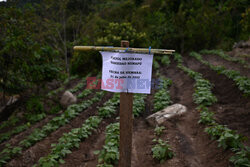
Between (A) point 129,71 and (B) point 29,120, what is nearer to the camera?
(A) point 129,71

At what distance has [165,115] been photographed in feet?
19.7

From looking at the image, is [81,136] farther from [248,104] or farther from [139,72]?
[248,104]

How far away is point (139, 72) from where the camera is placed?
2.79 m

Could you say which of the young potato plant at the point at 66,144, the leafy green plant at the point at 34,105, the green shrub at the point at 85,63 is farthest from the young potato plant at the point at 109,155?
the green shrub at the point at 85,63

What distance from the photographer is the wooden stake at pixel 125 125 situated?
2.90m

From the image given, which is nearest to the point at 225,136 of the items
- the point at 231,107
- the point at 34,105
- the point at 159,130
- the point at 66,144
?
the point at 159,130

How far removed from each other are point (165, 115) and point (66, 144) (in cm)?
292

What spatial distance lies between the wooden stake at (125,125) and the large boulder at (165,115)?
2.85 m

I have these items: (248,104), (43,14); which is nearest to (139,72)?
(248,104)

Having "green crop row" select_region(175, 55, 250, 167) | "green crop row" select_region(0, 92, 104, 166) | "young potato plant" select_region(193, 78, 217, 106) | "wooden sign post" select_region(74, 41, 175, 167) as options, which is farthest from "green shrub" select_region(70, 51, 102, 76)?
"wooden sign post" select_region(74, 41, 175, 167)

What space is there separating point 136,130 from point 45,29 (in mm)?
15931

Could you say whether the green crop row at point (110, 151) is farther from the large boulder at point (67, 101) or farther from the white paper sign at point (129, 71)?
the large boulder at point (67, 101)

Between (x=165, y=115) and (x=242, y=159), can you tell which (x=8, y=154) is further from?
(x=242, y=159)

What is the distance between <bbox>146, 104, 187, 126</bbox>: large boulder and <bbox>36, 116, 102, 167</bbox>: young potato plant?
172 centimetres
